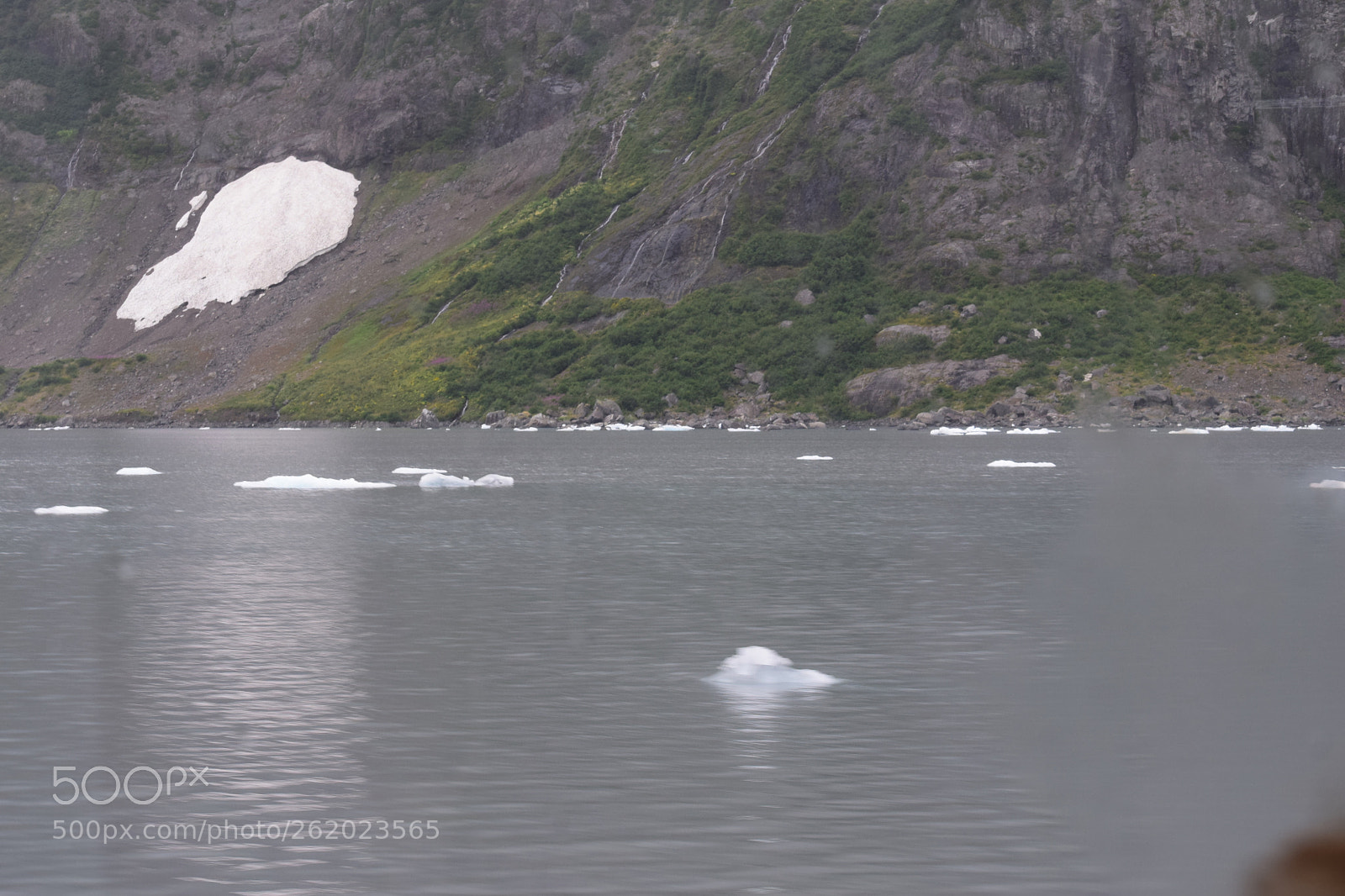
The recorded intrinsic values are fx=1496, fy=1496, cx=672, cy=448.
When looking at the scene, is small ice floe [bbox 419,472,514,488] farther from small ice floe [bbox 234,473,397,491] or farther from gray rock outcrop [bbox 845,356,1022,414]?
gray rock outcrop [bbox 845,356,1022,414]

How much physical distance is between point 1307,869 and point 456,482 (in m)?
54.3

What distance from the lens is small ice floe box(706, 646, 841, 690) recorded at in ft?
71.4

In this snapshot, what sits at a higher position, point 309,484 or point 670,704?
point 309,484

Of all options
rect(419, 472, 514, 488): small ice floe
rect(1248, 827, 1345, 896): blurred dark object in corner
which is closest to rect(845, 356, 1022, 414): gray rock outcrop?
rect(419, 472, 514, 488): small ice floe

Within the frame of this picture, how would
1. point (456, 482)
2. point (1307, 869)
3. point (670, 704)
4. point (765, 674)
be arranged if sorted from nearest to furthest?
point (1307, 869) → point (670, 704) → point (765, 674) → point (456, 482)

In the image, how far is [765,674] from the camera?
72.2ft

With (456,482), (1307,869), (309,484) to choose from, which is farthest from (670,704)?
(309,484)

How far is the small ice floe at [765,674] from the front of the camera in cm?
2177

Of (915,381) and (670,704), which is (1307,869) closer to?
(670,704)

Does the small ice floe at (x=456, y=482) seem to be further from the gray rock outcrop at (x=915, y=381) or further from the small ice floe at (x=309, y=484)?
the gray rock outcrop at (x=915, y=381)

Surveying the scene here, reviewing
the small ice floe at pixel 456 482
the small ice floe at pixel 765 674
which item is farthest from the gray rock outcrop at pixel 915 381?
the small ice floe at pixel 765 674

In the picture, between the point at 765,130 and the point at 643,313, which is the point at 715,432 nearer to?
the point at 643,313

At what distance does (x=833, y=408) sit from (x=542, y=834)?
139354mm

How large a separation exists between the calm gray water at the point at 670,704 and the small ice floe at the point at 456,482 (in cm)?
1499
